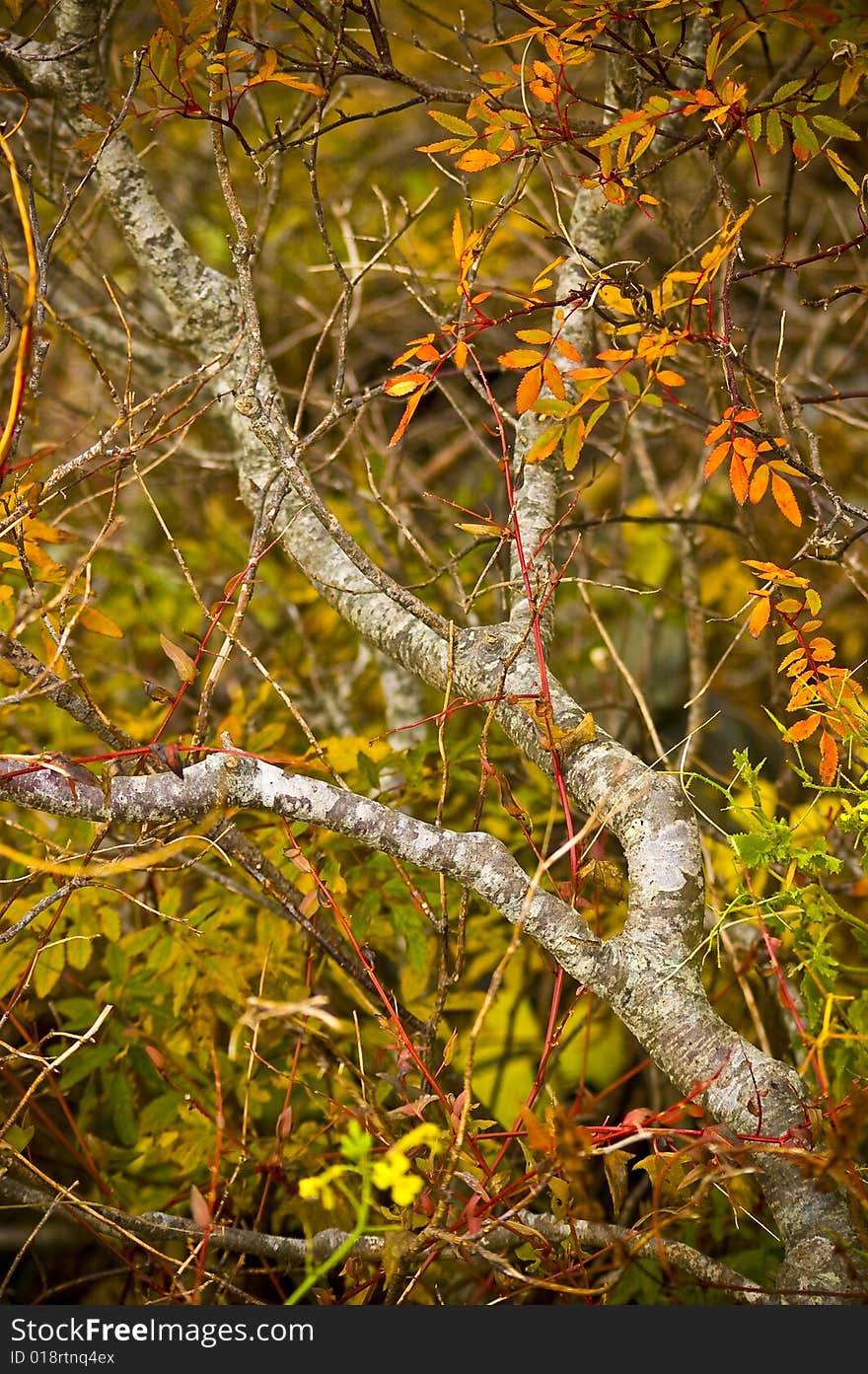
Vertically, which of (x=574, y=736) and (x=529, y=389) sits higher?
(x=529, y=389)

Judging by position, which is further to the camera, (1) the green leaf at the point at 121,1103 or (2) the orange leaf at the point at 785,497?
(1) the green leaf at the point at 121,1103

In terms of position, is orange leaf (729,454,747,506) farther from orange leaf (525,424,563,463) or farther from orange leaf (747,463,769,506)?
orange leaf (525,424,563,463)

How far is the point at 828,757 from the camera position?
134cm

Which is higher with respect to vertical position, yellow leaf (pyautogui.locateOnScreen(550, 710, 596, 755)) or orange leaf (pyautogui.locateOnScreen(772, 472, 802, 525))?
orange leaf (pyautogui.locateOnScreen(772, 472, 802, 525))

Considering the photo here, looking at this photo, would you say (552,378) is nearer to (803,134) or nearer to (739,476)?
(739,476)

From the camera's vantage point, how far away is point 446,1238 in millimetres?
1103

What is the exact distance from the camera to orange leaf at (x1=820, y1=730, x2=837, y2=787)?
1.33 metres

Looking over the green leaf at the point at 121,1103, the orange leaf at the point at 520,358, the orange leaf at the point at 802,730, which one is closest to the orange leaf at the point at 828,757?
the orange leaf at the point at 802,730

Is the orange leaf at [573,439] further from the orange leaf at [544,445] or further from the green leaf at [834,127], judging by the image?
the green leaf at [834,127]

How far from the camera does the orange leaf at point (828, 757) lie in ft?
4.35

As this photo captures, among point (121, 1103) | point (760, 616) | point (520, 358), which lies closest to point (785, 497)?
point (760, 616)

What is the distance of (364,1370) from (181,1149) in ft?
2.09

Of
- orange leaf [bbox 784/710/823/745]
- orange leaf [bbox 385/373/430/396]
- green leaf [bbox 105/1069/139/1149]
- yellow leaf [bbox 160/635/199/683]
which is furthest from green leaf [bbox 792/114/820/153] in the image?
green leaf [bbox 105/1069/139/1149]

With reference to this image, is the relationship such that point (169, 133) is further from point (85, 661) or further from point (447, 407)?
point (85, 661)
